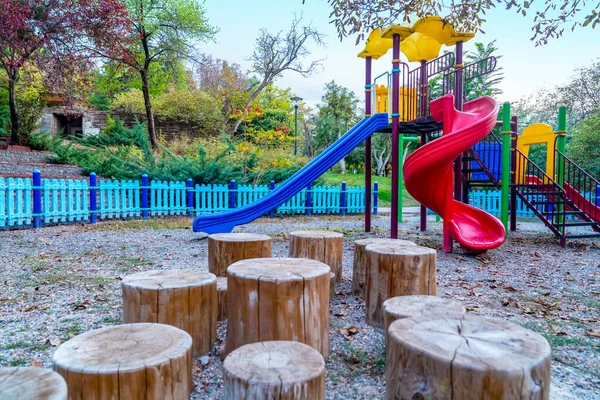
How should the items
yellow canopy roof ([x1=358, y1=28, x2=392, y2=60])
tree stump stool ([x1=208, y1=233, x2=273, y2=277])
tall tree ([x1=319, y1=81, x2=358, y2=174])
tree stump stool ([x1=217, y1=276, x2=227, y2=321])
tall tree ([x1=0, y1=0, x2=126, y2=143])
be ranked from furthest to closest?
tall tree ([x1=319, y1=81, x2=358, y2=174])
tall tree ([x1=0, y1=0, x2=126, y2=143])
yellow canopy roof ([x1=358, y1=28, x2=392, y2=60])
tree stump stool ([x1=208, y1=233, x2=273, y2=277])
tree stump stool ([x1=217, y1=276, x2=227, y2=321])

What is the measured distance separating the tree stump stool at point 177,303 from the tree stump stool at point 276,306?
25cm

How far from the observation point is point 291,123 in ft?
94.6

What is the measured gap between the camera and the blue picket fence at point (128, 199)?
8477 mm

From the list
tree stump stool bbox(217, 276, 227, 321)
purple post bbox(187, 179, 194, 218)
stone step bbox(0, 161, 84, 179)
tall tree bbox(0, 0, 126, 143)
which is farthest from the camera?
tall tree bbox(0, 0, 126, 143)

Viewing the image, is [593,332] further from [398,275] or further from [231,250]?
[231,250]

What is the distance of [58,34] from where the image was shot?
41.7ft

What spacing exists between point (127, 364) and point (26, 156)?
15.0m

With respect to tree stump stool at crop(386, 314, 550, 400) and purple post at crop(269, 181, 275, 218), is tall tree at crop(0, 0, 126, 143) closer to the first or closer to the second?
purple post at crop(269, 181, 275, 218)

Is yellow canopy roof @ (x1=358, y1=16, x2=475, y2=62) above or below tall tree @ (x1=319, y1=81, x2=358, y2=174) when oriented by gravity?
below

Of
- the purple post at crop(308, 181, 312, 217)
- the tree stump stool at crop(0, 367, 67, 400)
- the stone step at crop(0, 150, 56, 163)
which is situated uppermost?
the stone step at crop(0, 150, 56, 163)

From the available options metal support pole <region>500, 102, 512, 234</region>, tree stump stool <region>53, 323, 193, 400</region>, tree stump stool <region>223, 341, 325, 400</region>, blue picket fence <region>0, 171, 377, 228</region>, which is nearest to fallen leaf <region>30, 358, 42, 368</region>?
tree stump stool <region>53, 323, 193, 400</region>

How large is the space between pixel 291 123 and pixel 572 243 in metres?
22.5

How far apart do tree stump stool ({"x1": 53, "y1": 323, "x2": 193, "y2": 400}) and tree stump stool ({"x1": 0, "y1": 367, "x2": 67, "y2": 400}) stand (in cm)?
28

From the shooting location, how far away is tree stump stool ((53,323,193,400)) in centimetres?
164
